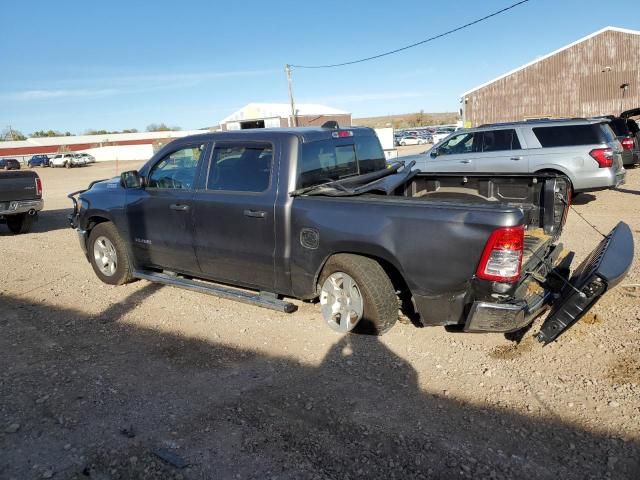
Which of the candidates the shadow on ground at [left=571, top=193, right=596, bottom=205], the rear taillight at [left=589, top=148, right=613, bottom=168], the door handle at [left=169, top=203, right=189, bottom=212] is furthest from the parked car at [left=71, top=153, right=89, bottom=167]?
the door handle at [left=169, top=203, right=189, bottom=212]

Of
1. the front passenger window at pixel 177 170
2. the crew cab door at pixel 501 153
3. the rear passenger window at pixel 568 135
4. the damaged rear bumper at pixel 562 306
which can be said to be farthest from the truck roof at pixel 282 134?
the rear passenger window at pixel 568 135

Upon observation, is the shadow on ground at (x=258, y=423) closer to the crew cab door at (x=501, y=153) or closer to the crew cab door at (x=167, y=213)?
the crew cab door at (x=167, y=213)

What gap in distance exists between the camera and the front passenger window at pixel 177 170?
208 inches

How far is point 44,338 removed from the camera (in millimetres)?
4816

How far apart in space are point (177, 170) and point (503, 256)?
138 inches

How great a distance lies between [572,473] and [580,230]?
6333mm

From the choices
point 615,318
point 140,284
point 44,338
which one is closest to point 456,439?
point 615,318

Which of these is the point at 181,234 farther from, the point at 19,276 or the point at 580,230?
the point at 580,230

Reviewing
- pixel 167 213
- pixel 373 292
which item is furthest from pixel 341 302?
pixel 167 213

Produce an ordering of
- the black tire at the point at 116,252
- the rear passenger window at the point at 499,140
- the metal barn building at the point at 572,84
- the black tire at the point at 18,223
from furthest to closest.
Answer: the metal barn building at the point at 572,84, the black tire at the point at 18,223, the rear passenger window at the point at 499,140, the black tire at the point at 116,252

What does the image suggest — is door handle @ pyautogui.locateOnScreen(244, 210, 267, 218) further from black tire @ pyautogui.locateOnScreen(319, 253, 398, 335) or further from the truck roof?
black tire @ pyautogui.locateOnScreen(319, 253, 398, 335)

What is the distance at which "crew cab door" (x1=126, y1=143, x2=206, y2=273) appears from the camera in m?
5.28

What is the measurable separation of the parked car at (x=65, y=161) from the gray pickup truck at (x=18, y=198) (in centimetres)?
4432

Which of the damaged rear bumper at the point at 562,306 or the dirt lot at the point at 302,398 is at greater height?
the damaged rear bumper at the point at 562,306
